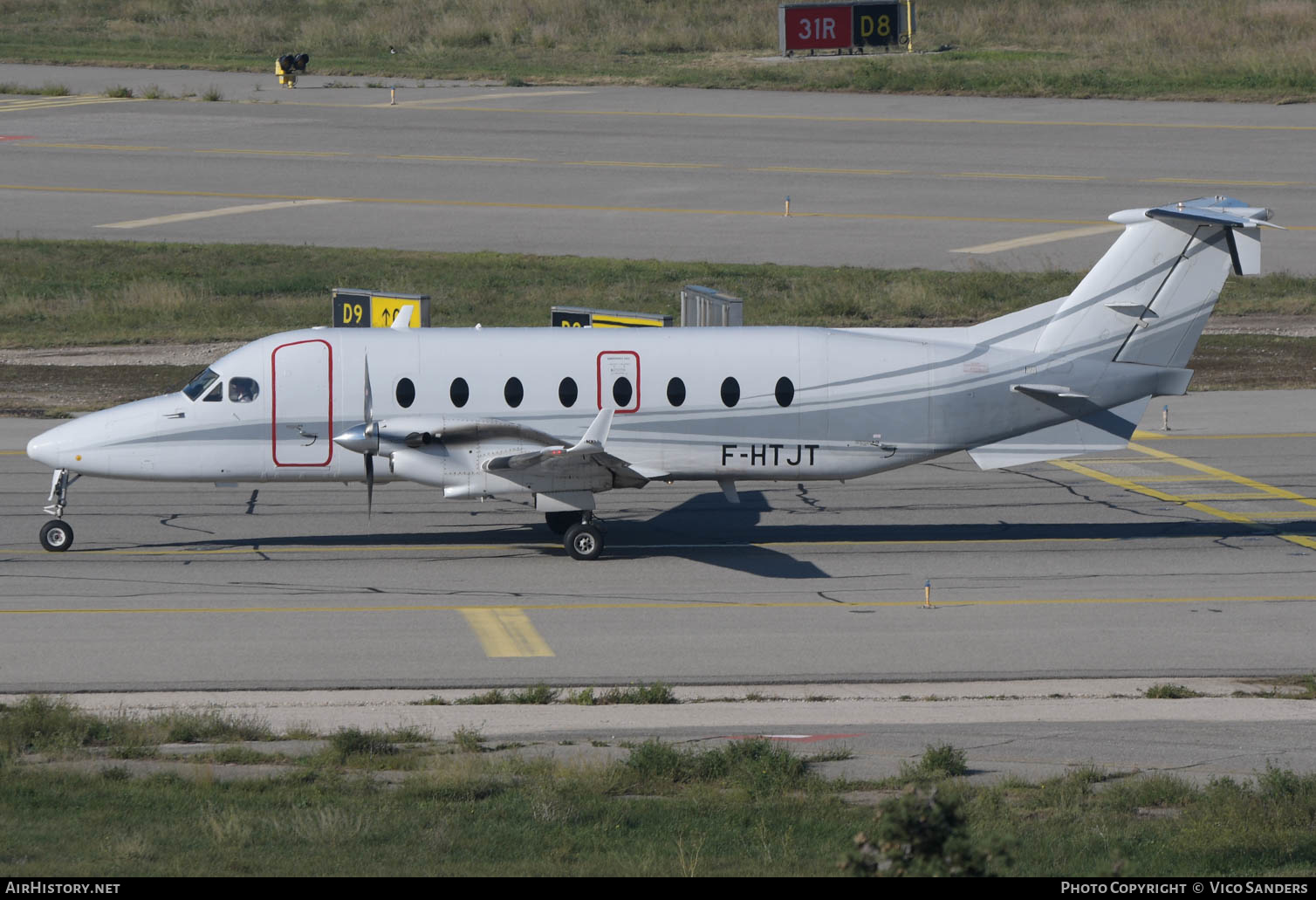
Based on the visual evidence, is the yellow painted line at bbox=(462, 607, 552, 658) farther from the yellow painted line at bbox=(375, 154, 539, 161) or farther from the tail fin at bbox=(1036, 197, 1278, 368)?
the yellow painted line at bbox=(375, 154, 539, 161)

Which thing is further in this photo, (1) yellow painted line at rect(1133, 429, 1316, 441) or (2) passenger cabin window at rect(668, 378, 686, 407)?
(1) yellow painted line at rect(1133, 429, 1316, 441)

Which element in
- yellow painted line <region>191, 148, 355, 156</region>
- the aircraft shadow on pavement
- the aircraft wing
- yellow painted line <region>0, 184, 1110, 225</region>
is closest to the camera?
the aircraft wing

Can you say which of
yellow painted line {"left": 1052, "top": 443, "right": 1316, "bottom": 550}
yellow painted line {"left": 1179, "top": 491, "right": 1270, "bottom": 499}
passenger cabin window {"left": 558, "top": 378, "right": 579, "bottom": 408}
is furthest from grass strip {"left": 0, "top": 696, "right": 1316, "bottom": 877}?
yellow painted line {"left": 1179, "top": 491, "right": 1270, "bottom": 499}

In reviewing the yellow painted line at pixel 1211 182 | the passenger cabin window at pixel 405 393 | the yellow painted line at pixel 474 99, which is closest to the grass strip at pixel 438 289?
the yellow painted line at pixel 1211 182

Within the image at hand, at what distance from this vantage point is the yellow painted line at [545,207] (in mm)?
45844

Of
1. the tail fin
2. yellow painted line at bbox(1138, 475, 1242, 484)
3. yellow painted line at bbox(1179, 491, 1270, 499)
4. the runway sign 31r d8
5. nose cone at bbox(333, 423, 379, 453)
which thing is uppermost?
the runway sign 31r d8

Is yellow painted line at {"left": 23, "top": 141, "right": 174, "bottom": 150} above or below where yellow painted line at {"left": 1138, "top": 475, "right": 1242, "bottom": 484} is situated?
above

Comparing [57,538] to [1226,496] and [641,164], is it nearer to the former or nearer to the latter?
[1226,496]

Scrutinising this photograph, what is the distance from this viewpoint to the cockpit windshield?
2275 centimetres

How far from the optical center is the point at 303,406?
892 inches

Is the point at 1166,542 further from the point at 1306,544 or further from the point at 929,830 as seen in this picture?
the point at 929,830

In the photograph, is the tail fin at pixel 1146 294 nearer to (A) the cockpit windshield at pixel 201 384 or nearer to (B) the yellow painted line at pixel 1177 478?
(B) the yellow painted line at pixel 1177 478

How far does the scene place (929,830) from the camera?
805 cm

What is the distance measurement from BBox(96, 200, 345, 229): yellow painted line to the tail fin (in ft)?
97.6
